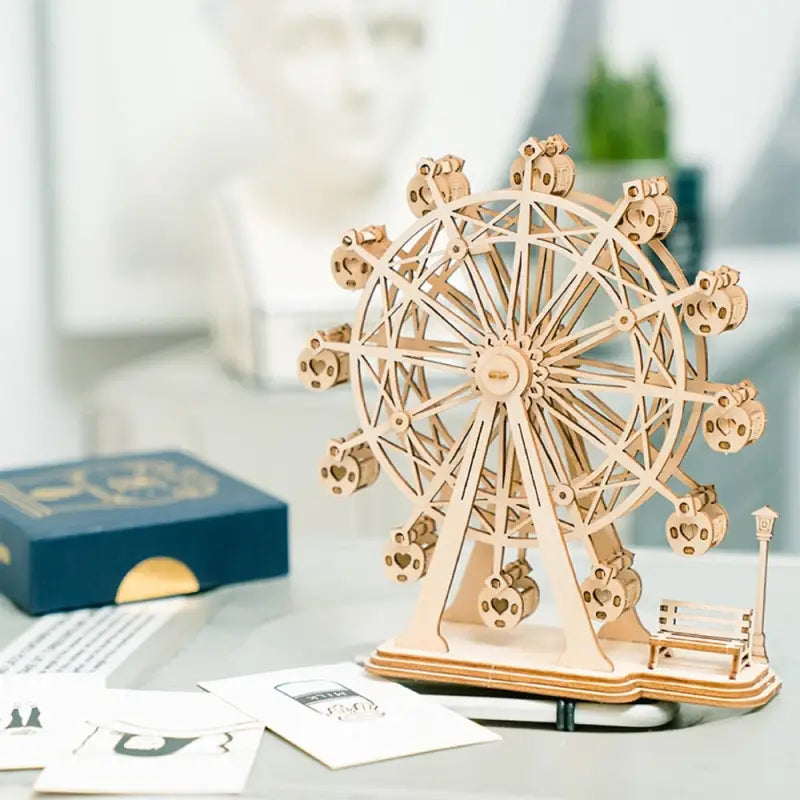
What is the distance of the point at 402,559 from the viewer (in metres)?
0.76

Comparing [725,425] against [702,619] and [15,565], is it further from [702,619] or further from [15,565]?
[15,565]

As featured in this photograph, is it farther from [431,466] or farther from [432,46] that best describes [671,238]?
[431,466]

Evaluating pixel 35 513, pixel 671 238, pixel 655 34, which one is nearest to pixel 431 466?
pixel 35 513

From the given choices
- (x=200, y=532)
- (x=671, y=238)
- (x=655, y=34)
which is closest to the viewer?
(x=200, y=532)

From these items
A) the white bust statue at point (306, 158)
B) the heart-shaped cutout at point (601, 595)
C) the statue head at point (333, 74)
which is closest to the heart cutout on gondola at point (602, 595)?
the heart-shaped cutout at point (601, 595)

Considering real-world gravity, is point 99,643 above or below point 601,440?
below

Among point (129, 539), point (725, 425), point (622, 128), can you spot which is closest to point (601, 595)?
point (725, 425)

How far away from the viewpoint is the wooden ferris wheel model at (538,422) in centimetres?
68

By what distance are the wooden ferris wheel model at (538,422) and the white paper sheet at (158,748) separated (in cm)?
10

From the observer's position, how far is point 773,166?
220 cm

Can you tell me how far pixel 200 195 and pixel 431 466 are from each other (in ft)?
4.32

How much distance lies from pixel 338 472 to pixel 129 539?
0.66 ft

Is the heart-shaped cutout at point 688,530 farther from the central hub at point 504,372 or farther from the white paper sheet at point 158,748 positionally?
the white paper sheet at point 158,748

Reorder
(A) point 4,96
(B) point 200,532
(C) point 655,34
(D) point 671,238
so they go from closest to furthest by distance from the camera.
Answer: (B) point 200,532, (D) point 671,238, (A) point 4,96, (C) point 655,34
